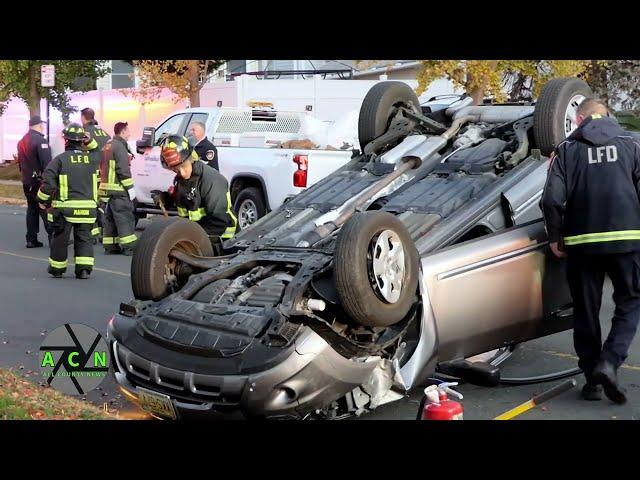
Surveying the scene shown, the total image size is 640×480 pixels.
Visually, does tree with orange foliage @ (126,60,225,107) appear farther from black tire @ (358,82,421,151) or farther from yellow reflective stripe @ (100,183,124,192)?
black tire @ (358,82,421,151)

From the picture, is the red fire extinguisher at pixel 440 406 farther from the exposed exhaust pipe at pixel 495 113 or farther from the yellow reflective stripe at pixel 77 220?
the yellow reflective stripe at pixel 77 220

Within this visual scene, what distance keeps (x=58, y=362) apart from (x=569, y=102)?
417 centimetres

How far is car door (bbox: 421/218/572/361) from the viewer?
5770mm

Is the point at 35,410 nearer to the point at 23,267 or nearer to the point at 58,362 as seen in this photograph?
the point at 58,362

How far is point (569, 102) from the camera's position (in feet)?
22.5

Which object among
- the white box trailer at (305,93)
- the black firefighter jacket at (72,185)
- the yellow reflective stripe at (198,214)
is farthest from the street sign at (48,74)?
the yellow reflective stripe at (198,214)

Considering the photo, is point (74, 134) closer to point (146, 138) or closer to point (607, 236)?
point (146, 138)

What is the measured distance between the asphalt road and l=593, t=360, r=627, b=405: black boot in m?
0.08

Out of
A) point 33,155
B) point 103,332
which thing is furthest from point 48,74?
point 103,332

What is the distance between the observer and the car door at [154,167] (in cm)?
1495

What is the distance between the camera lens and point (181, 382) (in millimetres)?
5219

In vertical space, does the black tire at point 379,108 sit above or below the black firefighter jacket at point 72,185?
above

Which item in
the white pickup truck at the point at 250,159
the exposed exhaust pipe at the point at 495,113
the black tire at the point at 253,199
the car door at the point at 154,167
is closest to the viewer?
the exposed exhaust pipe at the point at 495,113

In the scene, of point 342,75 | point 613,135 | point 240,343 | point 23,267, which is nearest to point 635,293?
point 613,135
